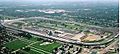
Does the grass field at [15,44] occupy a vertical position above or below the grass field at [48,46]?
above

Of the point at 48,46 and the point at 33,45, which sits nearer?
the point at 48,46

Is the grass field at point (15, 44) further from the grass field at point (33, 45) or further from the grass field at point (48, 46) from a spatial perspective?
the grass field at point (48, 46)

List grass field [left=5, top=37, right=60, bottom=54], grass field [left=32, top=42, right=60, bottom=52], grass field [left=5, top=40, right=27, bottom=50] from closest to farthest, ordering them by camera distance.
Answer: grass field [left=5, top=37, right=60, bottom=54] → grass field [left=32, top=42, right=60, bottom=52] → grass field [left=5, top=40, right=27, bottom=50]

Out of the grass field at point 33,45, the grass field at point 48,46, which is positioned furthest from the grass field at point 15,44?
the grass field at point 48,46

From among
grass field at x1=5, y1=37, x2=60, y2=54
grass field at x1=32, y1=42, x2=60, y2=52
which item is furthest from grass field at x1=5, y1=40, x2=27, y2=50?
grass field at x1=32, y1=42, x2=60, y2=52

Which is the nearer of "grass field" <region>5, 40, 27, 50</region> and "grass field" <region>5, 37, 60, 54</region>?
"grass field" <region>5, 37, 60, 54</region>

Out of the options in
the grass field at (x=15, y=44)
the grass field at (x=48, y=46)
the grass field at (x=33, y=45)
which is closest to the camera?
the grass field at (x=33, y=45)

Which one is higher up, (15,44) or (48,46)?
(15,44)

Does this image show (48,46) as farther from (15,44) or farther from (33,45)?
(15,44)

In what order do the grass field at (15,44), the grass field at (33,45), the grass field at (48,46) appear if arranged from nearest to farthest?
the grass field at (33,45)
the grass field at (48,46)
the grass field at (15,44)

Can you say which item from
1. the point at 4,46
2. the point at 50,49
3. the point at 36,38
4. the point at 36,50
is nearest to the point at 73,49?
the point at 50,49

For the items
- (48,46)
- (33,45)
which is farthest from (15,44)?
(48,46)

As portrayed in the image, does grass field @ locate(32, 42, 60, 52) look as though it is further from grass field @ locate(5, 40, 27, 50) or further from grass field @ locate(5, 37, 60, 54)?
grass field @ locate(5, 40, 27, 50)

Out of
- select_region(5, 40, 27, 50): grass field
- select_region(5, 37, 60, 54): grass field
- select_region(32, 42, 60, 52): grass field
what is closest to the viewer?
select_region(5, 37, 60, 54): grass field
